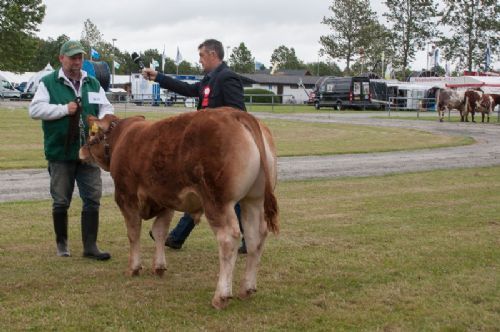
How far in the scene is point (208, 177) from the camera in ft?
19.1

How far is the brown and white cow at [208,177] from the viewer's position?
5.79 meters

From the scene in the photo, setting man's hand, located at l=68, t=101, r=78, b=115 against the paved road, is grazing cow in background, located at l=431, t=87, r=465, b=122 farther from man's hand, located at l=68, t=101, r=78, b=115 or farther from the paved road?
man's hand, located at l=68, t=101, r=78, b=115

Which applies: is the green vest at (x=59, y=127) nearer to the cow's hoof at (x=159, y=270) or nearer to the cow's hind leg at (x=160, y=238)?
the cow's hind leg at (x=160, y=238)

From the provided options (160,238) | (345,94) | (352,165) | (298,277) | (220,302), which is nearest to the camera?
(220,302)

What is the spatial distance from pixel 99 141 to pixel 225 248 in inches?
91.0

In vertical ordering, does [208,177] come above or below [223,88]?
below

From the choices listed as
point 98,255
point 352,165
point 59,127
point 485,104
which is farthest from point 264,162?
point 485,104

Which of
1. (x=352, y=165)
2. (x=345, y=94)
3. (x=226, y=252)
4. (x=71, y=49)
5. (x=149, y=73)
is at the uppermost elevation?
(x=71, y=49)

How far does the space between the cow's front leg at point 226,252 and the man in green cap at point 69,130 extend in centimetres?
239

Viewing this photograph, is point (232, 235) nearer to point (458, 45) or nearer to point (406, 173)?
point (406, 173)

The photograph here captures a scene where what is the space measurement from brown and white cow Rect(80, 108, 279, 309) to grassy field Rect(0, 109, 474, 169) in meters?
10.2

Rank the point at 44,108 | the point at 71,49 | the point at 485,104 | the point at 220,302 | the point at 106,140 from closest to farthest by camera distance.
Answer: the point at 220,302, the point at 106,140, the point at 44,108, the point at 71,49, the point at 485,104

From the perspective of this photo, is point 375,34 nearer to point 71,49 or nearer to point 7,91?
point 7,91

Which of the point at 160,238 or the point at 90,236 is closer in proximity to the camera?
the point at 160,238
